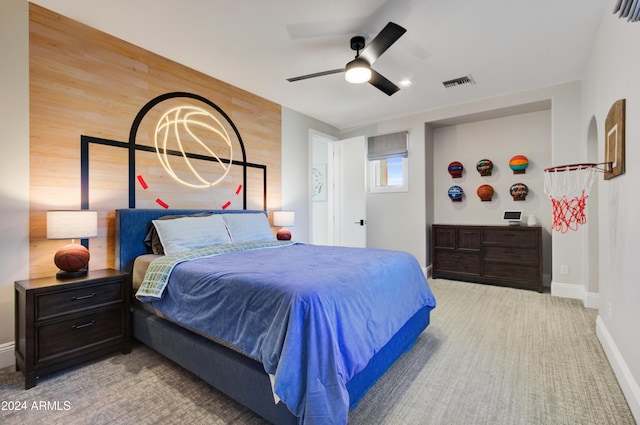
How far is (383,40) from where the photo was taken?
233 cm

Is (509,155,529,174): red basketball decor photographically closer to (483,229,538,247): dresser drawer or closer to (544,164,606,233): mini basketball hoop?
(544,164,606,233): mini basketball hoop

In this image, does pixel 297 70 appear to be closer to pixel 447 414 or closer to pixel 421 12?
pixel 421 12

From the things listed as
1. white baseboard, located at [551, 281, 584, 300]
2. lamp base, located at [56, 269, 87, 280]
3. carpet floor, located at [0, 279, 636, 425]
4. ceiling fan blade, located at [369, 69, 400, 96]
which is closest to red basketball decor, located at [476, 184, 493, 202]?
white baseboard, located at [551, 281, 584, 300]

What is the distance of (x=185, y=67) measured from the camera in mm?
3338

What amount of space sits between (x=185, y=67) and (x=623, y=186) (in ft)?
13.3

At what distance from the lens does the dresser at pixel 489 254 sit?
13.3 feet

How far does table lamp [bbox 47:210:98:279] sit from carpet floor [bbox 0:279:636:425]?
73cm

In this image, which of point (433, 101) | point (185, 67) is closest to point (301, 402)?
point (185, 67)

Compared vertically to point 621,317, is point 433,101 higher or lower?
higher

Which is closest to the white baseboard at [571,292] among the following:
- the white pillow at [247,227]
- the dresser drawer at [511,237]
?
the dresser drawer at [511,237]

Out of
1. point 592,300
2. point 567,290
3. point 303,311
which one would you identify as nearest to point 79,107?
point 303,311

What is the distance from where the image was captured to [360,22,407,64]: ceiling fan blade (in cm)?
216

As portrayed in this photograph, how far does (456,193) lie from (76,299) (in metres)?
5.01

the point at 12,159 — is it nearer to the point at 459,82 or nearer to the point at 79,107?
the point at 79,107
